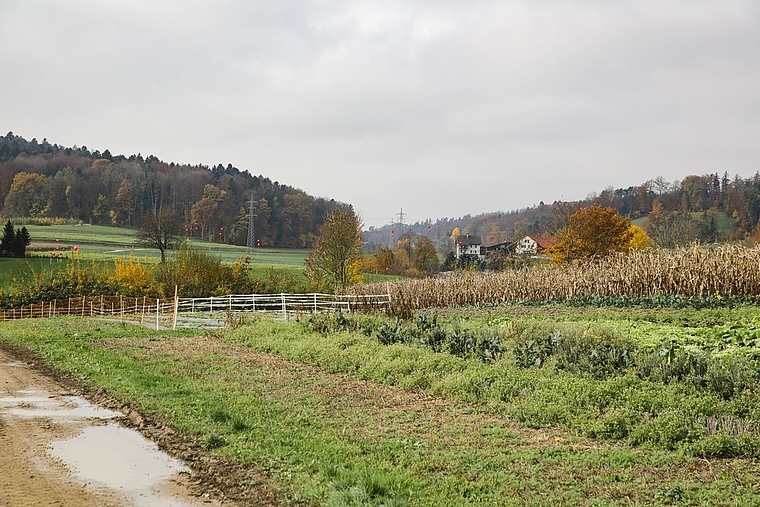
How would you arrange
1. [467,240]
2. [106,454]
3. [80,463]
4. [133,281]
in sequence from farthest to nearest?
1. [467,240]
2. [133,281]
3. [106,454]
4. [80,463]

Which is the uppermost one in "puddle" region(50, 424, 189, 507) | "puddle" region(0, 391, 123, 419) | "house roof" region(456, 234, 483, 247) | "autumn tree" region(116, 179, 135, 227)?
"autumn tree" region(116, 179, 135, 227)

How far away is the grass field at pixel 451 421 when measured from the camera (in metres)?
6.03

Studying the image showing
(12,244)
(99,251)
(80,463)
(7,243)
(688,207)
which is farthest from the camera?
(688,207)

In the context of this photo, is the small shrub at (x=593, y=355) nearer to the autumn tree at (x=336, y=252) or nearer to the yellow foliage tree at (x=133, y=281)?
the autumn tree at (x=336, y=252)

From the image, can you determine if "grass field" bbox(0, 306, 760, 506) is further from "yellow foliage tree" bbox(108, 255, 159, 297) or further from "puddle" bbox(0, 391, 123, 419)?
"yellow foliage tree" bbox(108, 255, 159, 297)

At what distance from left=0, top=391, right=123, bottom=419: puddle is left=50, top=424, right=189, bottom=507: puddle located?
109cm

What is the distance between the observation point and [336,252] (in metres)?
46.0

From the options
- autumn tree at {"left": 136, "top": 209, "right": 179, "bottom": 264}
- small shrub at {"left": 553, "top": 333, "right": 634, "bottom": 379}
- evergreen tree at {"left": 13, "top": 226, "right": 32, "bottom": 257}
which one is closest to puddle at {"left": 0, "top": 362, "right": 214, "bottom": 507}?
small shrub at {"left": 553, "top": 333, "right": 634, "bottom": 379}

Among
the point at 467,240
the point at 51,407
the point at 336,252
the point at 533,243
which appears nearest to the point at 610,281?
the point at 336,252

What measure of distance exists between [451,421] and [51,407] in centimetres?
661

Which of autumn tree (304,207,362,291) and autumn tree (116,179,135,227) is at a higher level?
autumn tree (116,179,135,227)

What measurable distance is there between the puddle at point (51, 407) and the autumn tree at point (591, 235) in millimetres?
53399

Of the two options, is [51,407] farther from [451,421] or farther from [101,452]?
A: [451,421]

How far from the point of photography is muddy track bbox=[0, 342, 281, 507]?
20.1ft
